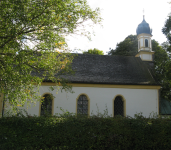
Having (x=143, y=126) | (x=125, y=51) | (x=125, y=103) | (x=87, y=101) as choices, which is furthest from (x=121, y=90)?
(x=125, y=51)

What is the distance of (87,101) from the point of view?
15945 mm

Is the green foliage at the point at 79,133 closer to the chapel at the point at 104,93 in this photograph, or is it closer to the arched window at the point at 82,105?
the chapel at the point at 104,93

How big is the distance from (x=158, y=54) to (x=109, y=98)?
12.0 metres

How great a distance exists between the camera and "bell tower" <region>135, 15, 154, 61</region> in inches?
873

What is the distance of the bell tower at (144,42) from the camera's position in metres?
22.2

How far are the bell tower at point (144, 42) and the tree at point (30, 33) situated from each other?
1467 centimetres

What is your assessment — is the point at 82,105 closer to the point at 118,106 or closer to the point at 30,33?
the point at 118,106

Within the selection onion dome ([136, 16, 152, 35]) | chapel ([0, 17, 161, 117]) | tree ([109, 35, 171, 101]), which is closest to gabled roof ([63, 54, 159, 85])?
chapel ([0, 17, 161, 117])

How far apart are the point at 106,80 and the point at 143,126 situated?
Result: 8.90 meters

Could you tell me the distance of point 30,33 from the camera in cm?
838

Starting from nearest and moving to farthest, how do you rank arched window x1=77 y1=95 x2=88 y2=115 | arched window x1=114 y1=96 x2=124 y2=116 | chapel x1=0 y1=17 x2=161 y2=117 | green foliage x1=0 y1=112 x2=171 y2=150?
1. green foliage x1=0 y1=112 x2=171 y2=150
2. chapel x1=0 y1=17 x2=161 y2=117
3. arched window x1=77 y1=95 x2=88 y2=115
4. arched window x1=114 y1=96 x2=124 y2=116

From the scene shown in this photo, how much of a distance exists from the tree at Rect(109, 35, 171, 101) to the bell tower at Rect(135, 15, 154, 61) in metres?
1.17

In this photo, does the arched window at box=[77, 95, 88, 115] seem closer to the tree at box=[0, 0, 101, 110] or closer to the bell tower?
the tree at box=[0, 0, 101, 110]

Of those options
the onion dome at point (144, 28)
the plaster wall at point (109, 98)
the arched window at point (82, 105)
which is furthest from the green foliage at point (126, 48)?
the arched window at point (82, 105)
